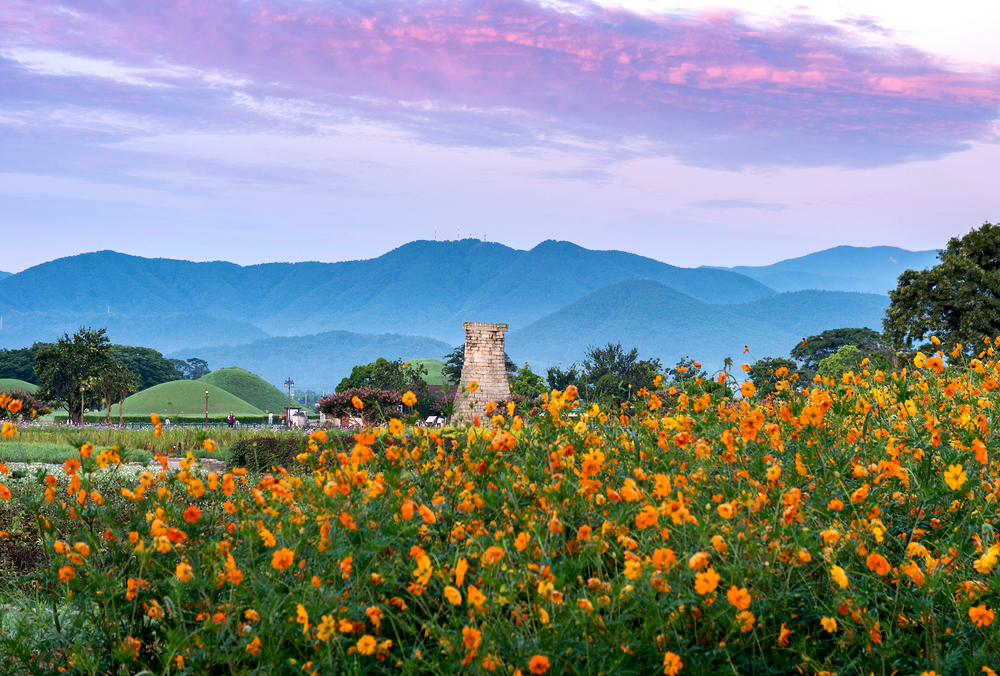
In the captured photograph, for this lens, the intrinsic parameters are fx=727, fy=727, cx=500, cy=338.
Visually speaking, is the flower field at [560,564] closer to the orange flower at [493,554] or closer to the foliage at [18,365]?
the orange flower at [493,554]

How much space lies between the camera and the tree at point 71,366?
Answer: 40875mm

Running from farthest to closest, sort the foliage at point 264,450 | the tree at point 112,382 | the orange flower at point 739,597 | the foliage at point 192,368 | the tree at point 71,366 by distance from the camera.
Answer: the foliage at point 192,368 < the tree at point 71,366 < the tree at point 112,382 < the foliage at point 264,450 < the orange flower at point 739,597

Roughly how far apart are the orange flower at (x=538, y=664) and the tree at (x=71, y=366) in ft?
145

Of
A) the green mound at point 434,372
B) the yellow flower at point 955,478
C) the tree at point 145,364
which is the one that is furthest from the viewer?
the green mound at point 434,372

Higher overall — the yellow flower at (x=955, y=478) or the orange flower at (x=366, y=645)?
the yellow flower at (x=955, y=478)

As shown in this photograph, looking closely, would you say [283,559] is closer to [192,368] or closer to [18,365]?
[18,365]

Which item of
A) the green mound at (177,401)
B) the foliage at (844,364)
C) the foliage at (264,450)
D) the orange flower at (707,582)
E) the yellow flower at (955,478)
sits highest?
the foliage at (844,364)


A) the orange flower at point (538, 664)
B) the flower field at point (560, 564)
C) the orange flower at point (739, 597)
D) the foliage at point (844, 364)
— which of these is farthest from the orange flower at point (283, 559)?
the foliage at point (844, 364)

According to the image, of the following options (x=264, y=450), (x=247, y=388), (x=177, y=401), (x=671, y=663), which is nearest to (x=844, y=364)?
(x=671, y=663)

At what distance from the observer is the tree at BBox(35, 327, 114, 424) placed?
134 feet

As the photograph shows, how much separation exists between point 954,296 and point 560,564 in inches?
1236

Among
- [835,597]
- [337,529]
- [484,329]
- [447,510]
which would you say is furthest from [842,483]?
[484,329]

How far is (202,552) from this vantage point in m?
2.92

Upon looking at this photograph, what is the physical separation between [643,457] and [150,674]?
235 centimetres
